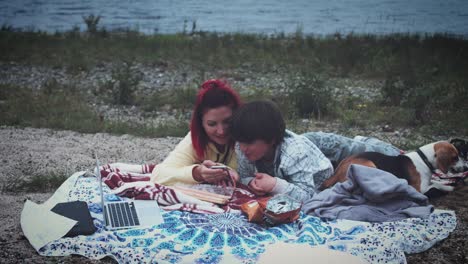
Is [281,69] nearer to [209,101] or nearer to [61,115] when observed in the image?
[61,115]

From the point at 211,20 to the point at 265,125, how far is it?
10893 millimetres

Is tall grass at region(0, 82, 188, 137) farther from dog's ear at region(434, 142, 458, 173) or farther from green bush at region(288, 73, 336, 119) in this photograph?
dog's ear at region(434, 142, 458, 173)

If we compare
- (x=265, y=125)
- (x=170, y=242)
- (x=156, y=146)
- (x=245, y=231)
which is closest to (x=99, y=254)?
(x=170, y=242)

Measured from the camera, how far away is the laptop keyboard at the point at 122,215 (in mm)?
3826

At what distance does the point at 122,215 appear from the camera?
12.9ft

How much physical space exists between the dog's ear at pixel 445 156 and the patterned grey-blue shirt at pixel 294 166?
3.12ft

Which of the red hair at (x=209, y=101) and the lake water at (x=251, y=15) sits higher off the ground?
the lake water at (x=251, y=15)

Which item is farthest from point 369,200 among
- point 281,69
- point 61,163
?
point 281,69

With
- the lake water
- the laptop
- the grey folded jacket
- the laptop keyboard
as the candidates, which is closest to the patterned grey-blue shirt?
the grey folded jacket

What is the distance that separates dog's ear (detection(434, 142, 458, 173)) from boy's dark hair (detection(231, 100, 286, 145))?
4.28ft

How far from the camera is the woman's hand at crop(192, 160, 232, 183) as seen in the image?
4.14 meters

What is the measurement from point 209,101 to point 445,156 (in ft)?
6.09

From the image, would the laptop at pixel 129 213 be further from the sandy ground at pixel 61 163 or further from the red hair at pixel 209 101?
the red hair at pixel 209 101

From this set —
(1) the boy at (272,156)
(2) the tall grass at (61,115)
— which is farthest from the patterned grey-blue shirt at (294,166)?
(2) the tall grass at (61,115)
